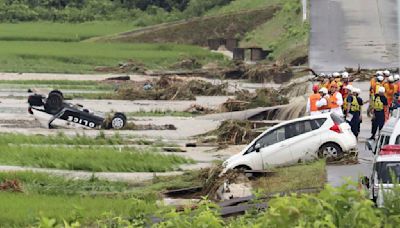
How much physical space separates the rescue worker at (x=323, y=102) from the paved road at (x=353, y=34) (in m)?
22.2

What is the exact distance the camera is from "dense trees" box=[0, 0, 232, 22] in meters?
95.4

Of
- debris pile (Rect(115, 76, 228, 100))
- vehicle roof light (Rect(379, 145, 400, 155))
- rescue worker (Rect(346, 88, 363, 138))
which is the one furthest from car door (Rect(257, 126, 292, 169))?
debris pile (Rect(115, 76, 228, 100))

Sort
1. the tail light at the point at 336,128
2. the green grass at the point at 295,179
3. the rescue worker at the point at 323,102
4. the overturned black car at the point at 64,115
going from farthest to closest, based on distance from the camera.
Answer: the overturned black car at the point at 64,115, the rescue worker at the point at 323,102, the tail light at the point at 336,128, the green grass at the point at 295,179

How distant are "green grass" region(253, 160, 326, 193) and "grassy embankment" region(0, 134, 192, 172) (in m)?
4.32

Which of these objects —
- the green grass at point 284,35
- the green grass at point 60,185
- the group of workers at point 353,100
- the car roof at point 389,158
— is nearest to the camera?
the car roof at point 389,158

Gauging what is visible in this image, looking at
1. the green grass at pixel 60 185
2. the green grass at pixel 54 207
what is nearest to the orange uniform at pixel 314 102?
the green grass at pixel 60 185

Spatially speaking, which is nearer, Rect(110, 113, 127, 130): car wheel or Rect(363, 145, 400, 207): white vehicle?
Rect(363, 145, 400, 207): white vehicle

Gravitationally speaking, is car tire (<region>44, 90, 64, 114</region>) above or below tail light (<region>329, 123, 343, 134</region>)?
above

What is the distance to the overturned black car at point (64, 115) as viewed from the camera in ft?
122

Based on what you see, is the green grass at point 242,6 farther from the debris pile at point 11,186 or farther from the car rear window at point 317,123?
the debris pile at point 11,186

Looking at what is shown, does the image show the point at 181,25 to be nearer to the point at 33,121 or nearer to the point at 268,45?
the point at 268,45

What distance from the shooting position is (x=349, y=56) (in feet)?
171

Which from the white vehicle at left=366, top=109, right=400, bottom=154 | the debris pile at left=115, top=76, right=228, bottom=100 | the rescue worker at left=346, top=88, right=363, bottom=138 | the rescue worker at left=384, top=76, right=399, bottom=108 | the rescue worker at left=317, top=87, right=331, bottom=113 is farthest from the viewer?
the debris pile at left=115, top=76, right=228, bottom=100

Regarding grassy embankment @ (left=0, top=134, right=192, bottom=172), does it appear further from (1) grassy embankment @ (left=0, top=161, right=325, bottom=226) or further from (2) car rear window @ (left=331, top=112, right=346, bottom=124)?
(2) car rear window @ (left=331, top=112, right=346, bottom=124)
